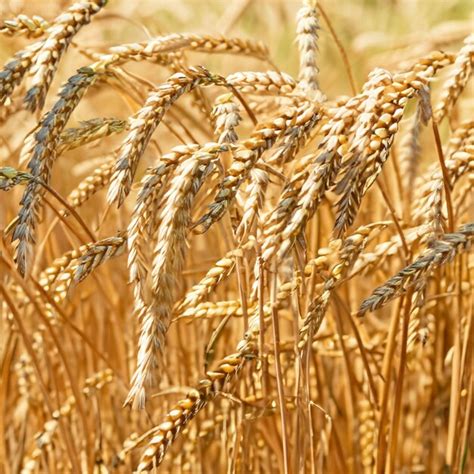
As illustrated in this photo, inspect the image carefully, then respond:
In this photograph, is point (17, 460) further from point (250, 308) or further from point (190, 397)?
point (190, 397)

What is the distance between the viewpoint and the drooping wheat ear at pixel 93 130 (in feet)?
3.33

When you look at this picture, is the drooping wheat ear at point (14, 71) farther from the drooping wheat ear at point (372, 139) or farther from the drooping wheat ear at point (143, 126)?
the drooping wheat ear at point (372, 139)

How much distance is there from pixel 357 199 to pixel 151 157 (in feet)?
2.64

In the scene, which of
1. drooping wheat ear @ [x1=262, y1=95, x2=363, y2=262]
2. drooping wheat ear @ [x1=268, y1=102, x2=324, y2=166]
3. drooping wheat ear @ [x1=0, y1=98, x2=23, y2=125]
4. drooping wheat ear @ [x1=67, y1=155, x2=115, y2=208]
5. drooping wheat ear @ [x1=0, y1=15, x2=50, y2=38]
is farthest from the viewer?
drooping wheat ear @ [x1=0, y1=98, x2=23, y2=125]

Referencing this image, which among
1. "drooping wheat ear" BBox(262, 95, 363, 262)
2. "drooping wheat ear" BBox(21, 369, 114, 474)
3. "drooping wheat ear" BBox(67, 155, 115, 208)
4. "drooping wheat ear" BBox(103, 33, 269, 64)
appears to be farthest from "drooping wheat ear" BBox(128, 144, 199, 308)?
"drooping wheat ear" BBox(21, 369, 114, 474)

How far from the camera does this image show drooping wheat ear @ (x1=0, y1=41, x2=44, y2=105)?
0.88m

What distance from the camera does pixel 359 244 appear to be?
3.04 ft

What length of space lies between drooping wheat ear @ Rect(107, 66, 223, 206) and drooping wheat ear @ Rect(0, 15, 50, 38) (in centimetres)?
30

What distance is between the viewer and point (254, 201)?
0.75 metres

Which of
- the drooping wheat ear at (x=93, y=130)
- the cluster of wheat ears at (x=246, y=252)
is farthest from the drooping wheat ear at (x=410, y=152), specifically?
the drooping wheat ear at (x=93, y=130)

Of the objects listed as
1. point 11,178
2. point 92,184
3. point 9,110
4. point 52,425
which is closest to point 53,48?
point 11,178

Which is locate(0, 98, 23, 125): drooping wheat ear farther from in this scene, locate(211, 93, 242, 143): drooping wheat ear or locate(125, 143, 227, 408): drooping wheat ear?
locate(125, 143, 227, 408): drooping wheat ear

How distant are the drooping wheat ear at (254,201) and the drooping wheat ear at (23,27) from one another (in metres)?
0.42

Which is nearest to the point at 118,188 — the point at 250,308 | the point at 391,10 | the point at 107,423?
the point at 250,308
